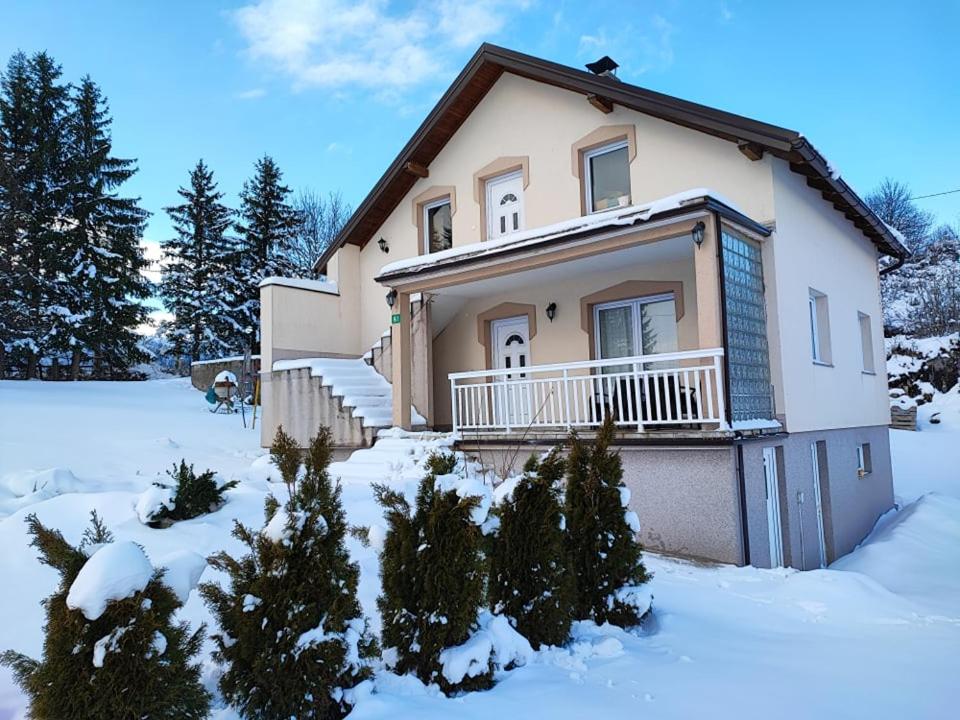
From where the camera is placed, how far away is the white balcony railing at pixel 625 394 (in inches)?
287

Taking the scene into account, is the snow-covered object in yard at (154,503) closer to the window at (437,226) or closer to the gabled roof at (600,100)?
the window at (437,226)

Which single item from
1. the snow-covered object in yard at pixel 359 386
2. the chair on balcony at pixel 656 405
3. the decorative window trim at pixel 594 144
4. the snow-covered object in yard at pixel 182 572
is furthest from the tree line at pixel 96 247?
the snow-covered object in yard at pixel 182 572

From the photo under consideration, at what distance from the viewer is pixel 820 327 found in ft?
34.6

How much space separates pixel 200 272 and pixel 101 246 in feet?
13.5

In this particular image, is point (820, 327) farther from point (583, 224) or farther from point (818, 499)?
point (583, 224)

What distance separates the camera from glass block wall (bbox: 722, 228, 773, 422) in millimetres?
7517

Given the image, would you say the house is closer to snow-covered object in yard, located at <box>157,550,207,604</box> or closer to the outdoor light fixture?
the outdoor light fixture

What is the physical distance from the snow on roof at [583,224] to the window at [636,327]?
72.5 inches

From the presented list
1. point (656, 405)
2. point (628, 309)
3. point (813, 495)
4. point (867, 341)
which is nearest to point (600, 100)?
point (628, 309)

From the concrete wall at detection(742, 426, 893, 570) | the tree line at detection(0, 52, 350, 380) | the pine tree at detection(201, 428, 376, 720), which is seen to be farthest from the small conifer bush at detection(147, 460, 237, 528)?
the tree line at detection(0, 52, 350, 380)

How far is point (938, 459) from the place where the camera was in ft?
57.7

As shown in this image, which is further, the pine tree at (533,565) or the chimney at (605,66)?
the chimney at (605,66)

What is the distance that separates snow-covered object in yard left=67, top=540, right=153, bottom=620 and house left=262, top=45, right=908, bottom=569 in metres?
5.84

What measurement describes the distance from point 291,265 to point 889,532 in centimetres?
2464
